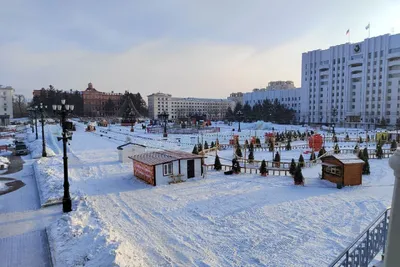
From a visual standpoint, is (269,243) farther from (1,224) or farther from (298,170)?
(1,224)

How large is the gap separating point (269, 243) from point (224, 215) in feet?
9.30

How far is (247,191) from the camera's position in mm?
14969

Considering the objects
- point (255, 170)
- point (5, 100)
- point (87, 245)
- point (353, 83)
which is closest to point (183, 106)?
point (5, 100)

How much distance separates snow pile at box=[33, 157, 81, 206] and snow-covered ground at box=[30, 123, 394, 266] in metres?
0.08

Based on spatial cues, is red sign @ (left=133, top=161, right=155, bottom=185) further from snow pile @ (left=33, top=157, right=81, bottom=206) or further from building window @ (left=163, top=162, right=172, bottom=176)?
snow pile @ (left=33, top=157, right=81, bottom=206)

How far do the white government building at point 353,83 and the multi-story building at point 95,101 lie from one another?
80.6 meters

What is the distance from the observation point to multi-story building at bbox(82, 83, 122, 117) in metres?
125

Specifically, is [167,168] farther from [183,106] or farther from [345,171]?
[183,106]

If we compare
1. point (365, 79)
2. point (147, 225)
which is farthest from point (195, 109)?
point (147, 225)

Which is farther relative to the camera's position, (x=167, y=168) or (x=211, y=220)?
(x=167, y=168)

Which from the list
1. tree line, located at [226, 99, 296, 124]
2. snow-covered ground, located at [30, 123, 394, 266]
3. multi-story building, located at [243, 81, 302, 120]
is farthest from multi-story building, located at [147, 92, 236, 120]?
snow-covered ground, located at [30, 123, 394, 266]

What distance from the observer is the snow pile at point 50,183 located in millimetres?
12930

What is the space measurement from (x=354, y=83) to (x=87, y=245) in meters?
90.8

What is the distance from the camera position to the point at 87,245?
8289mm
